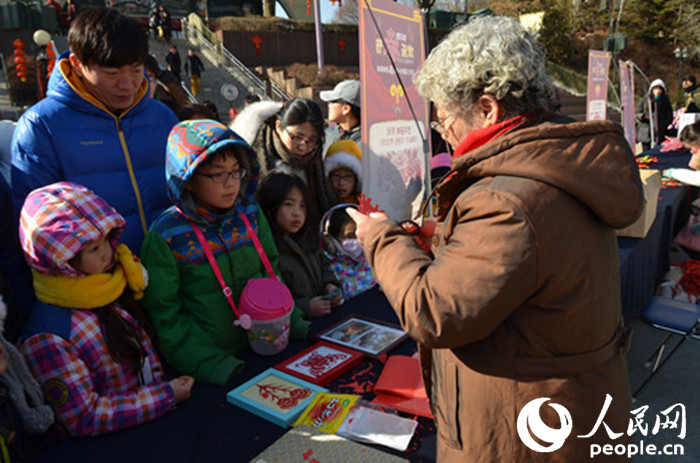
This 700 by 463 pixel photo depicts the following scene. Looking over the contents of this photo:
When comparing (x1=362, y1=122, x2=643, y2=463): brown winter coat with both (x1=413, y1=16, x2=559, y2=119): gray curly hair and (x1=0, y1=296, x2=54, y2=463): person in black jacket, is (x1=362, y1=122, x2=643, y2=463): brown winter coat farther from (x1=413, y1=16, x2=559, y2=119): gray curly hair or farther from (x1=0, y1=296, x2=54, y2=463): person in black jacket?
(x1=0, y1=296, x2=54, y2=463): person in black jacket

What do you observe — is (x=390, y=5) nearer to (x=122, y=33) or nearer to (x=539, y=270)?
(x=122, y=33)

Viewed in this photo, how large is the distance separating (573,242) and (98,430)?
1.44 metres

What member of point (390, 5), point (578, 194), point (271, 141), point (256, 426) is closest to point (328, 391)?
point (256, 426)

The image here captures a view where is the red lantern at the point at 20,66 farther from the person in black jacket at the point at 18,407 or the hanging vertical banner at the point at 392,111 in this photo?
the person in black jacket at the point at 18,407

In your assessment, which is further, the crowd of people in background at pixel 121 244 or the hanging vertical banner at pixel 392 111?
the hanging vertical banner at pixel 392 111

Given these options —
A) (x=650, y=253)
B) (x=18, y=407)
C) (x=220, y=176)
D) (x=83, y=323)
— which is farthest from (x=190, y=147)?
(x=650, y=253)

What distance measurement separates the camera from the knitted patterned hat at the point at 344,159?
3.08m

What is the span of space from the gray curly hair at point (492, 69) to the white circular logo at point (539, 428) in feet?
2.34

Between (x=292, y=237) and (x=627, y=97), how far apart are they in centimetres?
728

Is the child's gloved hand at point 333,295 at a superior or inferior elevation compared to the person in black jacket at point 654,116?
inferior

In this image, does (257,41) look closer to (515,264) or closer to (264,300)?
(264,300)

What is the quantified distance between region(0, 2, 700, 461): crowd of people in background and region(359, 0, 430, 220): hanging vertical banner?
2.04ft

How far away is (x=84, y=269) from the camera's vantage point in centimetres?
150

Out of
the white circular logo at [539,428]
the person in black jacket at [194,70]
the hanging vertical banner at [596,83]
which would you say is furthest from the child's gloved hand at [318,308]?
the person in black jacket at [194,70]
